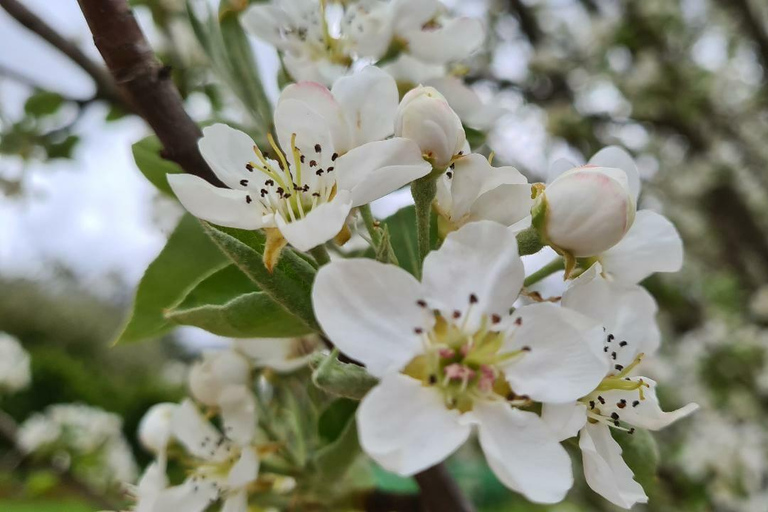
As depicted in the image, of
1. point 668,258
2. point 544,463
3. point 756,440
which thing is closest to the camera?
point 544,463

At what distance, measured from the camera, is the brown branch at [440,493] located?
0.59m

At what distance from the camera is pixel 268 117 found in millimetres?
721

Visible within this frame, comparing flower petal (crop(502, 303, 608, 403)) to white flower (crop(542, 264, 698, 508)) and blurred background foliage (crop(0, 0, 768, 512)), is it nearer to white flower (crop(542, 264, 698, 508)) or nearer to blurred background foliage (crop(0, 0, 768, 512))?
white flower (crop(542, 264, 698, 508))

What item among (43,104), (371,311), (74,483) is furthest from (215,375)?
(74,483)

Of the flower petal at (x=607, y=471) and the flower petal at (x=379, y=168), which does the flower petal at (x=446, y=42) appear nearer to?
the flower petal at (x=379, y=168)

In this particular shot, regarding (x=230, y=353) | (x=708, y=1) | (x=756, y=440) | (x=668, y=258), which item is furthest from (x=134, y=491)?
(x=708, y=1)

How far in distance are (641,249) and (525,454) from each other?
0.22 m

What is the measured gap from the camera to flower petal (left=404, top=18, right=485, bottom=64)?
641 millimetres

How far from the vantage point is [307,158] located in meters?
0.44

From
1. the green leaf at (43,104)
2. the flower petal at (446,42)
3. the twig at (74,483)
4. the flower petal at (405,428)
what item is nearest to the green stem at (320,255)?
the flower petal at (405,428)

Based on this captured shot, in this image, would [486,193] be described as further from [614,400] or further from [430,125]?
[614,400]

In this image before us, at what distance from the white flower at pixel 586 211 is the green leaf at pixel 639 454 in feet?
0.46

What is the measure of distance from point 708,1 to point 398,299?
121 inches

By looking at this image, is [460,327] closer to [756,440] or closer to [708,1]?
[756,440]
